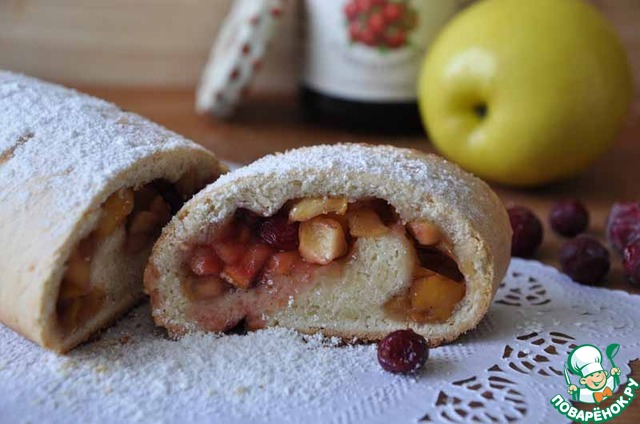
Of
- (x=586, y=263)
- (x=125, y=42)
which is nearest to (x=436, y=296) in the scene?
(x=586, y=263)

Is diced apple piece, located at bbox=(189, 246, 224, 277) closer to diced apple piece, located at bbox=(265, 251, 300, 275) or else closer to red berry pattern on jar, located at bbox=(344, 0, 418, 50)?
diced apple piece, located at bbox=(265, 251, 300, 275)

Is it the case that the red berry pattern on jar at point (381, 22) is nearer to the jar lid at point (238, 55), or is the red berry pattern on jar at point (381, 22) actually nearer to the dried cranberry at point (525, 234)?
the jar lid at point (238, 55)

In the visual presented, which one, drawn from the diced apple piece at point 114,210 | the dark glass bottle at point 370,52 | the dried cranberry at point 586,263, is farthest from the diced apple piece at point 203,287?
the dark glass bottle at point 370,52

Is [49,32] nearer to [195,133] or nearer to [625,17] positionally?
[195,133]

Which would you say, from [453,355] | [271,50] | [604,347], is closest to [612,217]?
[604,347]

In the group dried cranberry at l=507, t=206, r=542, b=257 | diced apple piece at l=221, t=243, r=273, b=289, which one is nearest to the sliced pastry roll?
diced apple piece at l=221, t=243, r=273, b=289

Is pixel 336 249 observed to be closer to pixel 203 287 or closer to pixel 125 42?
pixel 203 287
